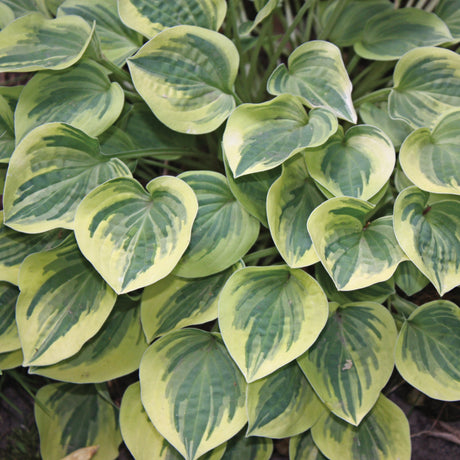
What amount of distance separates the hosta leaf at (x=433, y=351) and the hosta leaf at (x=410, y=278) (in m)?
0.06

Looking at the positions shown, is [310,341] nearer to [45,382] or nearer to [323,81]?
[323,81]

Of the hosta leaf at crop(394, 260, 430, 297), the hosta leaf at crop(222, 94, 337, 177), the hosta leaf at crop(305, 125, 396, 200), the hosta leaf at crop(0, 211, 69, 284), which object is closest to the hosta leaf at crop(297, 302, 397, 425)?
the hosta leaf at crop(394, 260, 430, 297)

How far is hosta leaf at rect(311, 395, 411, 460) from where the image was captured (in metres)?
1.02

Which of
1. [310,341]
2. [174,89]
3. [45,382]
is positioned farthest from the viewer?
[45,382]

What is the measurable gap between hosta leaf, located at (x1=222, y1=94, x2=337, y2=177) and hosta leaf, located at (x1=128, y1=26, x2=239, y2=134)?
0.09m

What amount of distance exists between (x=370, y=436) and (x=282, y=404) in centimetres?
21

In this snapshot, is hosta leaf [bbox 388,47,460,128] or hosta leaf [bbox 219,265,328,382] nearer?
hosta leaf [bbox 219,265,328,382]

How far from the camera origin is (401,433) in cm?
102

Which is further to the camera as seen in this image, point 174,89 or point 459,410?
point 459,410

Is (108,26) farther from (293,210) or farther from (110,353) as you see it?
(110,353)

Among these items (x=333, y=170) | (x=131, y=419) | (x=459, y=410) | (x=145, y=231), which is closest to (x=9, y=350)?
(x=131, y=419)

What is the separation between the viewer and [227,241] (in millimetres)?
977

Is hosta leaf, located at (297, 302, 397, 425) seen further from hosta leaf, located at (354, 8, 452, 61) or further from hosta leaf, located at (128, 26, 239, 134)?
hosta leaf, located at (354, 8, 452, 61)

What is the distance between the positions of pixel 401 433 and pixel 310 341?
0.32m
